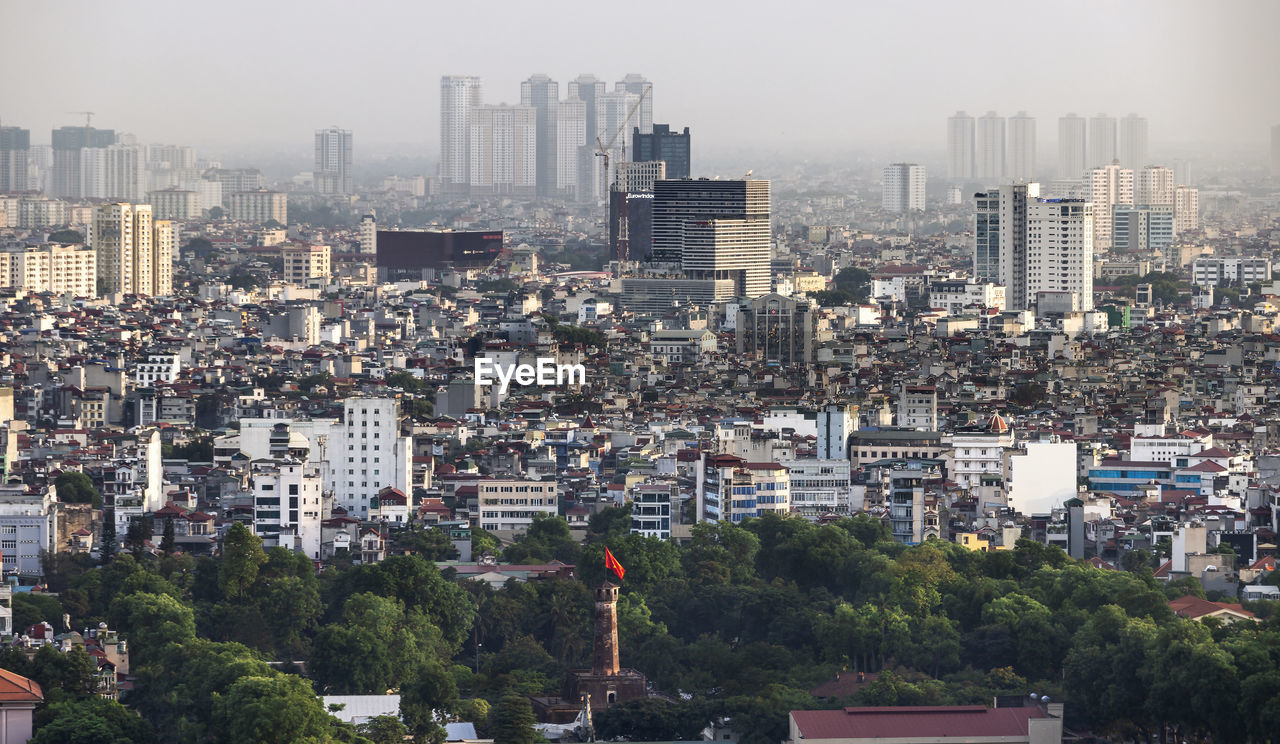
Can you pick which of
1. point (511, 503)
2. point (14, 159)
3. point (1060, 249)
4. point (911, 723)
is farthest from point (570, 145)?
point (911, 723)

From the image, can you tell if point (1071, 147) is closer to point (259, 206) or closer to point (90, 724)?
point (259, 206)

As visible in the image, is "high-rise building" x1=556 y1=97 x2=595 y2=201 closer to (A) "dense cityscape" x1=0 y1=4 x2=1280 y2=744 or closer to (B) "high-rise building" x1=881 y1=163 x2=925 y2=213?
(B) "high-rise building" x1=881 y1=163 x2=925 y2=213

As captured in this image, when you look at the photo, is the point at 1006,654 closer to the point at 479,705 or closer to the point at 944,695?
the point at 944,695

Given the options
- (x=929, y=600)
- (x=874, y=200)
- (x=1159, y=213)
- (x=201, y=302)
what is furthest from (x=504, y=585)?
(x=874, y=200)

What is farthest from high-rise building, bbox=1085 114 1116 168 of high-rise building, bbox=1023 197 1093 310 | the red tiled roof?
the red tiled roof

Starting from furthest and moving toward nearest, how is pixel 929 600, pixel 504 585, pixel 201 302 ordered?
pixel 201 302 → pixel 504 585 → pixel 929 600
